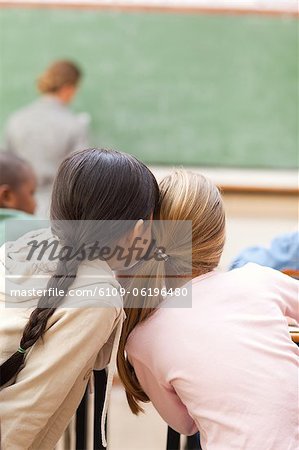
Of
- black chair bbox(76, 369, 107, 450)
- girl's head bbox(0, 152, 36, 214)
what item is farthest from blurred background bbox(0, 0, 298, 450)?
black chair bbox(76, 369, 107, 450)

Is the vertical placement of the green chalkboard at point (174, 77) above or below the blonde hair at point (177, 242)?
above

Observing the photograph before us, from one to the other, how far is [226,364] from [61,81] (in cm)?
258

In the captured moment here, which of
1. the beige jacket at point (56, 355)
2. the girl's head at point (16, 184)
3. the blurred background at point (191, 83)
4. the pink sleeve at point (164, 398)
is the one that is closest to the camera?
the beige jacket at point (56, 355)

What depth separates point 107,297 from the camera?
1.34 meters

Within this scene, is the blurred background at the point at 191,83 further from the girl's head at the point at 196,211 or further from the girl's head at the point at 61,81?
the girl's head at the point at 196,211

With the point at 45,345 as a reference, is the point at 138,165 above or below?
above

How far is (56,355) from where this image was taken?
52.6 inches

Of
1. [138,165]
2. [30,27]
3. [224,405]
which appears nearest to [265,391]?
[224,405]

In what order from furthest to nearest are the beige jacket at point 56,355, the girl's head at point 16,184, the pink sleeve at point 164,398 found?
the girl's head at point 16,184 → the pink sleeve at point 164,398 → the beige jacket at point 56,355

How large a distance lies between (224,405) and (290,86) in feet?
8.80

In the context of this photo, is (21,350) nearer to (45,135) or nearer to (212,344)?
(212,344)

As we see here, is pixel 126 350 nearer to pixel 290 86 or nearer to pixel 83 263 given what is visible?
pixel 83 263

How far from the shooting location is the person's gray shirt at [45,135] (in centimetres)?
360

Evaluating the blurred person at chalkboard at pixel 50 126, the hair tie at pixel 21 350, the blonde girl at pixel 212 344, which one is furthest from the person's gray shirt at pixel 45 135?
the hair tie at pixel 21 350
